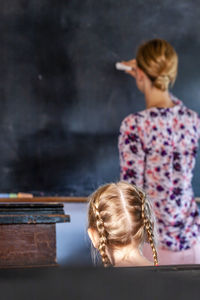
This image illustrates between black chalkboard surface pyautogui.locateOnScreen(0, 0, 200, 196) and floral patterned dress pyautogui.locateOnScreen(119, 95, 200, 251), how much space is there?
48cm

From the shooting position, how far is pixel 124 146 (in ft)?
5.00

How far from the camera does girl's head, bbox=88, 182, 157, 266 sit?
970 mm

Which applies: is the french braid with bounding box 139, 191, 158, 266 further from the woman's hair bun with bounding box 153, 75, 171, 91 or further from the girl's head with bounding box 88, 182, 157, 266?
the woman's hair bun with bounding box 153, 75, 171, 91

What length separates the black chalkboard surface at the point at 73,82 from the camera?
6.43ft

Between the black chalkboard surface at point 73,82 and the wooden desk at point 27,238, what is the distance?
100cm

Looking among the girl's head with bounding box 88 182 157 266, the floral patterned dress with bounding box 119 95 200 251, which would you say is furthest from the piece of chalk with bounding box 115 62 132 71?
the girl's head with bounding box 88 182 157 266

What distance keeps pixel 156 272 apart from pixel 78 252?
5.80ft

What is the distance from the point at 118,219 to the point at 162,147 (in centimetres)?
58

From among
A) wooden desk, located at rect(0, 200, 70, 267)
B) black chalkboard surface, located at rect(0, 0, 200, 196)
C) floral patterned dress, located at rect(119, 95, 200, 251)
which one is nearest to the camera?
wooden desk, located at rect(0, 200, 70, 267)

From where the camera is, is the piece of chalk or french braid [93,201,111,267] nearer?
french braid [93,201,111,267]

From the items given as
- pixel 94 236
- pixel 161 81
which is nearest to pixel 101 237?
pixel 94 236

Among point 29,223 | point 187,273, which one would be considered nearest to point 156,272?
point 187,273

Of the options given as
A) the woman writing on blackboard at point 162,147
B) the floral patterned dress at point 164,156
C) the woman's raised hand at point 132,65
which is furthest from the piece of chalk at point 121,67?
the floral patterned dress at point 164,156

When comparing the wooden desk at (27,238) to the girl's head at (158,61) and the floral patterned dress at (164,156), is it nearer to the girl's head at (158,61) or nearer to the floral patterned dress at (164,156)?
the floral patterned dress at (164,156)
